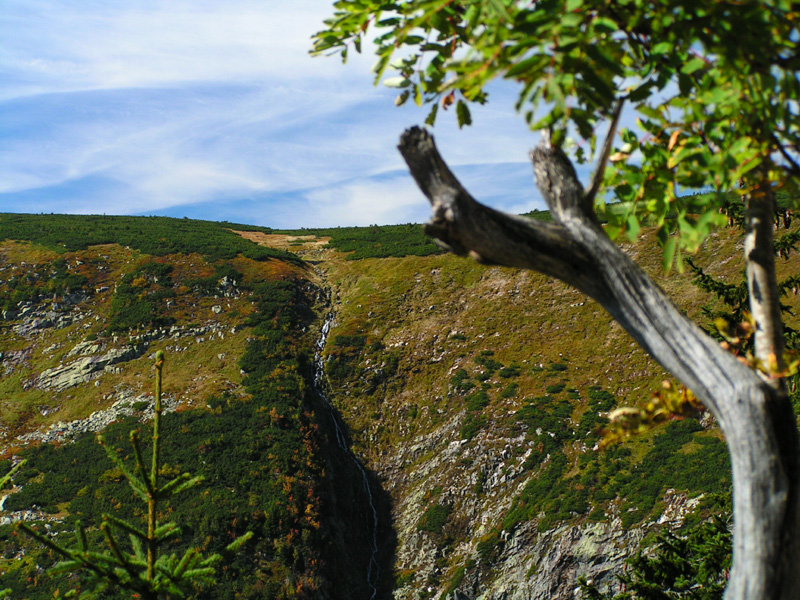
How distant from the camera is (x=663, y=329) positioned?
2.12 meters

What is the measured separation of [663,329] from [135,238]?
153 ft

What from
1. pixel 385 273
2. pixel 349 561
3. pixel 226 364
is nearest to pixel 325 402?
pixel 226 364

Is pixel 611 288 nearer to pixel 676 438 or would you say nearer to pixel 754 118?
pixel 754 118

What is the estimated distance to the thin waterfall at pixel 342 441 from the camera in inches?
771

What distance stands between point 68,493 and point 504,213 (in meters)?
23.0

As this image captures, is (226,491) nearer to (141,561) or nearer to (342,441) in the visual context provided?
(342,441)

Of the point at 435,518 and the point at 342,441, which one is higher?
the point at 342,441

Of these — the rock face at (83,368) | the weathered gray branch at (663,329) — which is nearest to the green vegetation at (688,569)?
the weathered gray branch at (663,329)

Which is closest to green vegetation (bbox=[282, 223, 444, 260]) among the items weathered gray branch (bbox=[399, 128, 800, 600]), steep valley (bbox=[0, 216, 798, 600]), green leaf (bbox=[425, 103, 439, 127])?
steep valley (bbox=[0, 216, 798, 600])

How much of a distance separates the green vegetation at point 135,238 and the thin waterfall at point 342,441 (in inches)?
449

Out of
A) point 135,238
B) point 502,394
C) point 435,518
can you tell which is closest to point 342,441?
point 435,518

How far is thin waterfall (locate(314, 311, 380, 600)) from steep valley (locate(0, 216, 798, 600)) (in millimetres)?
254

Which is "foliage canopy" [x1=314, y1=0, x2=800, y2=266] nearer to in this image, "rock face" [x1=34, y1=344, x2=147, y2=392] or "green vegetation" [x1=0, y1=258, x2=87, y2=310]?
"rock face" [x1=34, y1=344, x2=147, y2=392]

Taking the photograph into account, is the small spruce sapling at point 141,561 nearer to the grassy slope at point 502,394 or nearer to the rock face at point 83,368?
the grassy slope at point 502,394
